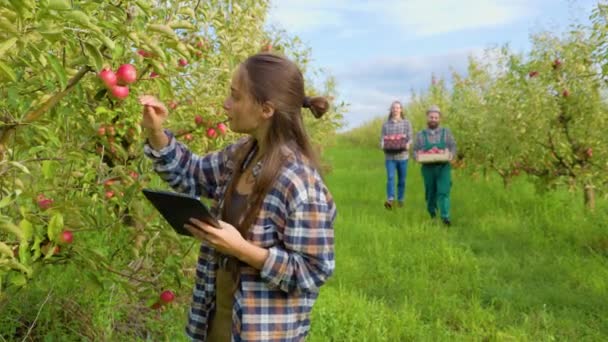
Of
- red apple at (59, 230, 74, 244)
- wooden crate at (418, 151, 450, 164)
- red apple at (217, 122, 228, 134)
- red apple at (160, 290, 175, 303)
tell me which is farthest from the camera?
wooden crate at (418, 151, 450, 164)

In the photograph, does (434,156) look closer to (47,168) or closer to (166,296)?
(166,296)

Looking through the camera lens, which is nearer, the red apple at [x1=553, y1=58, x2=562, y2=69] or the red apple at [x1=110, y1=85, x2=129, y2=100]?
the red apple at [x1=110, y1=85, x2=129, y2=100]

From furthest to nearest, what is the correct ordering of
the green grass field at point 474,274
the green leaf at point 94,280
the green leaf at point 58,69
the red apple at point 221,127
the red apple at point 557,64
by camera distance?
the red apple at point 557,64
the green grass field at point 474,274
the red apple at point 221,127
the green leaf at point 94,280
the green leaf at point 58,69

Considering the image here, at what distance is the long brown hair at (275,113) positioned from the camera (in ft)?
6.18

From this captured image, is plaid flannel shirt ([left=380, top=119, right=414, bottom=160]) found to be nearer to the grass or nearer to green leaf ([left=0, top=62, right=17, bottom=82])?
the grass

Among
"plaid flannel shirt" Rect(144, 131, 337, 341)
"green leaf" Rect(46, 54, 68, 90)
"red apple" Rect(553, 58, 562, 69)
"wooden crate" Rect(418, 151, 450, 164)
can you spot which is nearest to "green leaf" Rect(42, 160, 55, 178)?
"green leaf" Rect(46, 54, 68, 90)

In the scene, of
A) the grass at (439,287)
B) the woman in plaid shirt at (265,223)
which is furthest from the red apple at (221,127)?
the woman in plaid shirt at (265,223)

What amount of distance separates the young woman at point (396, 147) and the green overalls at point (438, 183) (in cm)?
101

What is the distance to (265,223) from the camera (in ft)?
6.13

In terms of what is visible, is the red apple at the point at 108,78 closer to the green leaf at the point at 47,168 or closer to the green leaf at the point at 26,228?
the green leaf at the point at 47,168

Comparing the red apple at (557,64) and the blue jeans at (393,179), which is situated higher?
the red apple at (557,64)

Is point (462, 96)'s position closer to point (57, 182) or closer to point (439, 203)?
point (439, 203)

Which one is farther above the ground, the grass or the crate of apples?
the crate of apples

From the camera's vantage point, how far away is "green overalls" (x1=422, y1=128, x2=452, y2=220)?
24.8 ft
